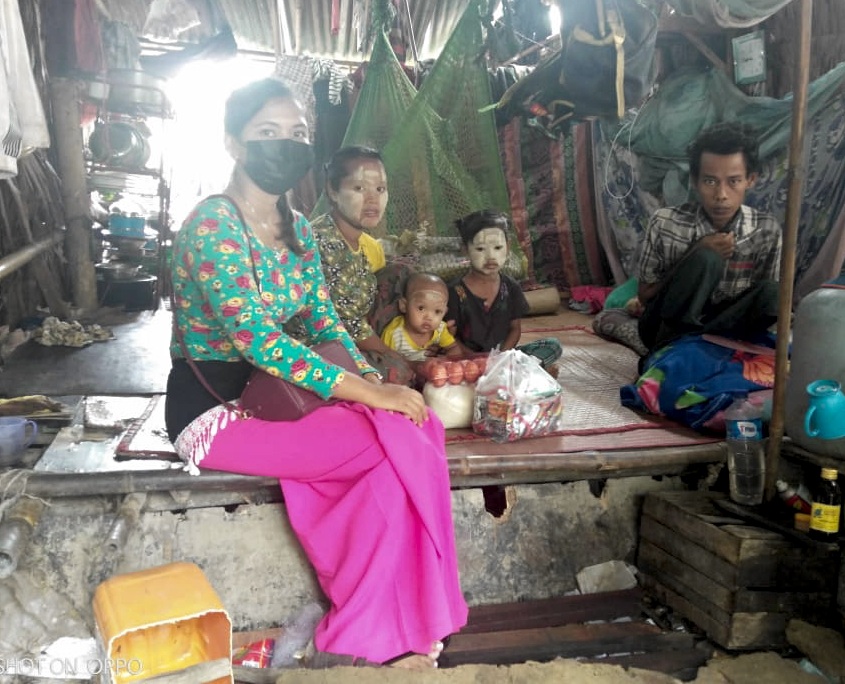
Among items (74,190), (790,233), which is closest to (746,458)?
(790,233)

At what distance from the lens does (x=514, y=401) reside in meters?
2.44

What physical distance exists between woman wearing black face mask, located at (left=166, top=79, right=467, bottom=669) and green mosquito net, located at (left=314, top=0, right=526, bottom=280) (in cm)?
214

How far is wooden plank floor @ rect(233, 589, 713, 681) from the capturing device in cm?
198

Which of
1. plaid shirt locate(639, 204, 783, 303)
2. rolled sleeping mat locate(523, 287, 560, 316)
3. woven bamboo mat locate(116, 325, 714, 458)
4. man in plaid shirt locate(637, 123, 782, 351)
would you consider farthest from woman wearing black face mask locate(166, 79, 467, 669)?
rolled sleeping mat locate(523, 287, 560, 316)

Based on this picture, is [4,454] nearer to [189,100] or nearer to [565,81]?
[565,81]

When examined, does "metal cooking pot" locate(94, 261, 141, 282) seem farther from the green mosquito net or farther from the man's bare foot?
the man's bare foot

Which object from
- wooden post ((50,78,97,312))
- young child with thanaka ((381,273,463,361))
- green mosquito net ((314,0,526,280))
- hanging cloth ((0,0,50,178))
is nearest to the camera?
hanging cloth ((0,0,50,178))

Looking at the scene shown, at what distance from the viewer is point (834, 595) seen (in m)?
2.01

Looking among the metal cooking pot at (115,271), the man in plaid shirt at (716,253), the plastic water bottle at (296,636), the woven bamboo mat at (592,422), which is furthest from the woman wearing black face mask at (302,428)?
the metal cooking pot at (115,271)

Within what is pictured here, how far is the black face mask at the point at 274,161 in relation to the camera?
6.34 feet

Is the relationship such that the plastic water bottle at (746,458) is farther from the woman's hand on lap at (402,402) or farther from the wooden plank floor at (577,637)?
the woman's hand on lap at (402,402)

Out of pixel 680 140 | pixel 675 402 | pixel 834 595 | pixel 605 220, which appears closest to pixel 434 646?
pixel 834 595

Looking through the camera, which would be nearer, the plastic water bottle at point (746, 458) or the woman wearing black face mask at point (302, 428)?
the woman wearing black face mask at point (302, 428)

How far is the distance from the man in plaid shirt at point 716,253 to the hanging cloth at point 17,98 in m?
2.37
